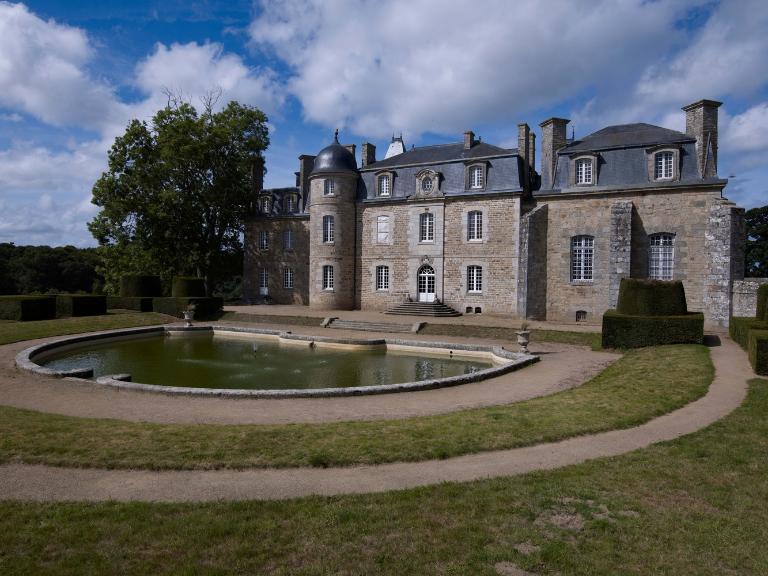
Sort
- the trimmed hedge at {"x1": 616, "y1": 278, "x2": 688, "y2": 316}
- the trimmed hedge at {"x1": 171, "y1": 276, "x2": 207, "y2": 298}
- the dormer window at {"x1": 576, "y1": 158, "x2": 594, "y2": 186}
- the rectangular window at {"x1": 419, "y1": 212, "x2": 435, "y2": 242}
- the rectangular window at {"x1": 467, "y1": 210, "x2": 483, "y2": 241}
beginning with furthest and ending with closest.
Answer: the trimmed hedge at {"x1": 171, "y1": 276, "x2": 207, "y2": 298}, the rectangular window at {"x1": 419, "y1": 212, "x2": 435, "y2": 242}, the rectangular window at {"x1": 467, "y1": 210, "x2": 483, "y2": 241}, the dormer window at {"x1": 576, "y1": 158, "x2": 594, "y2": 186}, the trimmed hedge at {"x1": 616, "y1": 278, "x2": 688, "y2": 316}

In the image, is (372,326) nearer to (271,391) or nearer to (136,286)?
(271,391)

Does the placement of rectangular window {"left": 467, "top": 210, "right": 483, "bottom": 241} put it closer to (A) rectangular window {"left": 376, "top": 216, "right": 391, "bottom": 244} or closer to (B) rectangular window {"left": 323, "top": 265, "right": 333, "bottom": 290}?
(A) rectangular window {"left": 376, "top": 216, "right": 391, "bottom": 244}

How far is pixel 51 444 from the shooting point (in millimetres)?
5977

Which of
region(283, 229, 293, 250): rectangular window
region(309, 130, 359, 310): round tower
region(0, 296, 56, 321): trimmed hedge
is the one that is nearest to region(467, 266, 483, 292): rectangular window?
region(309, 130, 359, 310): round tower

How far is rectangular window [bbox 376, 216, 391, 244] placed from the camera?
85.4 ft

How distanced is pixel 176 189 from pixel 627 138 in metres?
23.2

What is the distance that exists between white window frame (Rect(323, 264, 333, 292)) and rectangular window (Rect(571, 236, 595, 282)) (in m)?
12.2

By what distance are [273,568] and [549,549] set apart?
1.99m

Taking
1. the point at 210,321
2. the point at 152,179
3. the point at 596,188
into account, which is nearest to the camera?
the point at 596,188

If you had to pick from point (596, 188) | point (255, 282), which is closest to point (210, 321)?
point (255, 282)

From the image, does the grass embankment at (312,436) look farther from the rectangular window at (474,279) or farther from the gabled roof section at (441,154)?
the gabled roof section at (441,154)

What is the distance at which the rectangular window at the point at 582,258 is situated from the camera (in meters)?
21.0

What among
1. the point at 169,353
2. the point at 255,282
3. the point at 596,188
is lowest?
the point at 169,353

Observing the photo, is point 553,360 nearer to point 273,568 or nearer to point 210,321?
point 273,568
